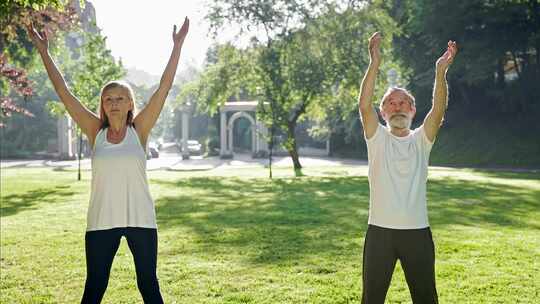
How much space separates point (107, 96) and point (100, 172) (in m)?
0.52

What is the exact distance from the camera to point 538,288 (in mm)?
5453

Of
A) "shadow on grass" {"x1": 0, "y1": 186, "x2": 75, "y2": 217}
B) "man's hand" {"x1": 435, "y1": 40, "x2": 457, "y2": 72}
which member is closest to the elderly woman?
"man's hand" {"x1": 435, "y1": 40, "x2": 457, "y2": 72}

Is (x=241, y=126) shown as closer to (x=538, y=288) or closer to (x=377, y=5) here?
(x=377, y=5)

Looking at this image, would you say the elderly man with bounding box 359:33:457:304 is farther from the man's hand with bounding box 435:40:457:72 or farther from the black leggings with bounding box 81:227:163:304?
the black leggings with bounding box 81:227:163:304

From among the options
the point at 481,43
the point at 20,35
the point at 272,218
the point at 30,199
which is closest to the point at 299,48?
the point at 20,35

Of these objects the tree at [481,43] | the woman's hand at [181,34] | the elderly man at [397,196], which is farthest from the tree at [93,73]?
the elderly man at [397,196]

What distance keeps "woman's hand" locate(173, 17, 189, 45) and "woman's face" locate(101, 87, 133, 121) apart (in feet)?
1.86

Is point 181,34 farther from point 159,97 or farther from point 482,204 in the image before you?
point 482,204

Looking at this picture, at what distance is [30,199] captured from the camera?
1504 cm

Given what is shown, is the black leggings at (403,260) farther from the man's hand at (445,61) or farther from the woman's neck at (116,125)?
the woman's neck at (116,125)

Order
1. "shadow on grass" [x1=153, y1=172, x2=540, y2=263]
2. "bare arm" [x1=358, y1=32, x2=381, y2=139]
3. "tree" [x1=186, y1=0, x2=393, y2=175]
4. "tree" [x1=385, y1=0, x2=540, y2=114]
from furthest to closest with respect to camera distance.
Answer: "tree" [x1=385, y1=0, x2=540, y2=114], "tree" [x1=186, y1=0, x2=393, y2=175], "shadow on grass" [x1=153, y1=172, x2=540, y2=263], "bare arm" [x1=358, y1=32, x2=381, y2=139]

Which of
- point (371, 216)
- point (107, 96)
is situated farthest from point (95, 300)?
point (371, 216)

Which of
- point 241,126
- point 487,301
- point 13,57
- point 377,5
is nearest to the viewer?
point 487,301

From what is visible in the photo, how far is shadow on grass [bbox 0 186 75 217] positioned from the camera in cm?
1295
